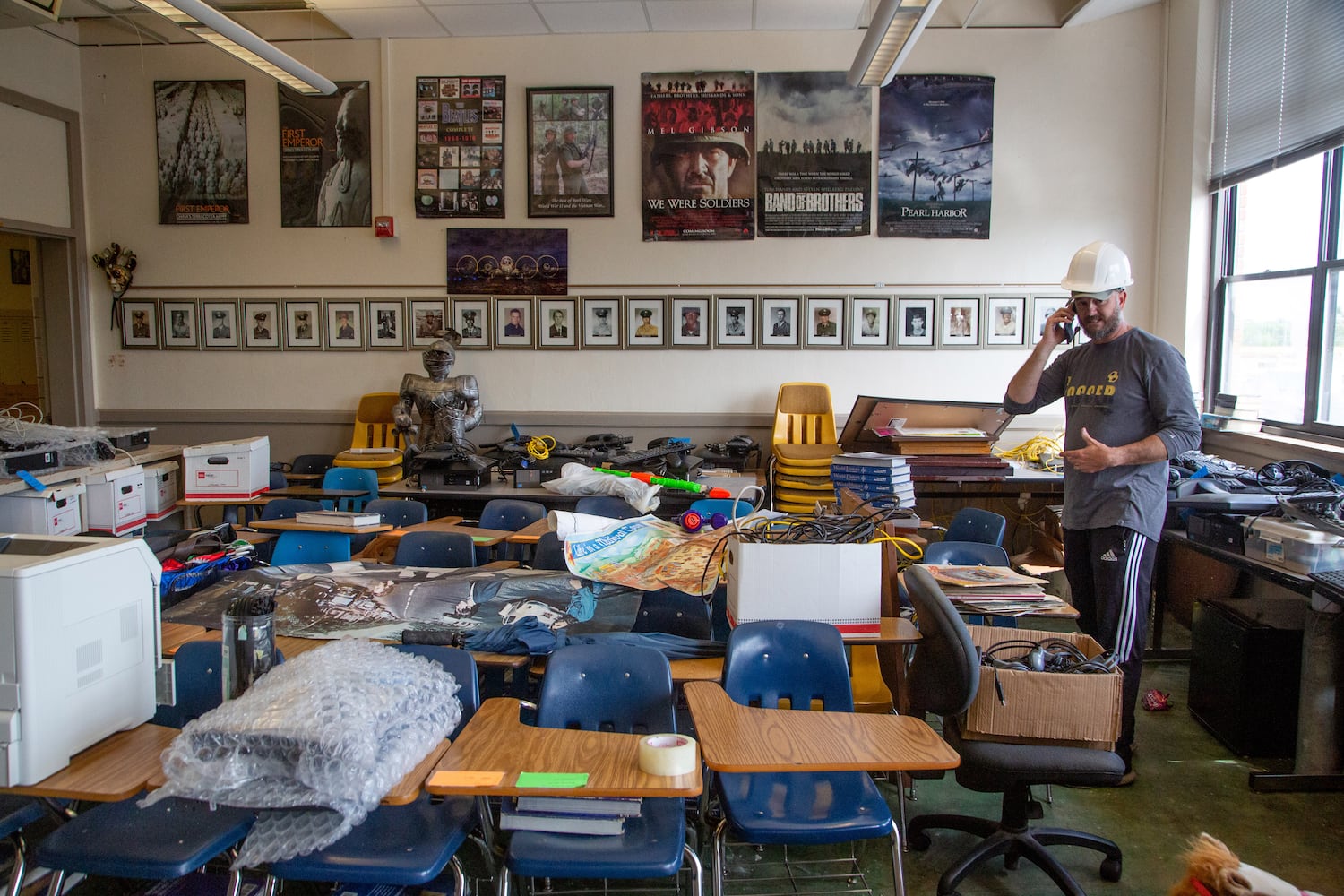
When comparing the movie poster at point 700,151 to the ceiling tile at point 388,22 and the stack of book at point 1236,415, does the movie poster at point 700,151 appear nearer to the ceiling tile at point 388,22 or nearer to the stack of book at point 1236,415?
the ceiling tile at point 388,22

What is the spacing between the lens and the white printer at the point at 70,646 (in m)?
1.86

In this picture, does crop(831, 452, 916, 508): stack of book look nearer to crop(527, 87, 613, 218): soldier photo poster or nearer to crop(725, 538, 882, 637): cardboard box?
crop(725, 538, 882, 637): cardboard box

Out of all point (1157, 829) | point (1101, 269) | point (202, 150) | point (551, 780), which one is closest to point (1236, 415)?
point (1101, 269)

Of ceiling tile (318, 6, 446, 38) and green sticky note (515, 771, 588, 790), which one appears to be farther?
ceiling tile (318, 6, 446, 38)

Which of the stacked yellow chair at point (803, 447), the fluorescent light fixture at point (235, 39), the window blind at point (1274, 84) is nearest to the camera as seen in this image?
the fluorescent light fixture at point (235, 39)

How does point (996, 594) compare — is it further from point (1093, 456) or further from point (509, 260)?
point (509, 260)

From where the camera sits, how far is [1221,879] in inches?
50.6

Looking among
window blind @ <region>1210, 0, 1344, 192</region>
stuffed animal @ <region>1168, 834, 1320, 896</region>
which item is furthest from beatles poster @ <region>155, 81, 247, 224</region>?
stuffed animal @ <region>1168, 834, 1320, 896</region>

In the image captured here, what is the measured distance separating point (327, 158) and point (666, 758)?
21.1 ft

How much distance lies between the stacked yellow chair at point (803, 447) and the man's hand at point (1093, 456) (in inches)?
93.6

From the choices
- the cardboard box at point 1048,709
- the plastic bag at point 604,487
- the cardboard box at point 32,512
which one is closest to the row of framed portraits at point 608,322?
the plastic bag at point 604,487

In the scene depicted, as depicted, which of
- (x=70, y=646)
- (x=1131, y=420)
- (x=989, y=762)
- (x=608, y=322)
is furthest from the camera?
(x=608, y=322)

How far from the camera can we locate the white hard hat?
3189mm

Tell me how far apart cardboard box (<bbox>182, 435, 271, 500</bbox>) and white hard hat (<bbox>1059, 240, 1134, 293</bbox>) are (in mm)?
4765
